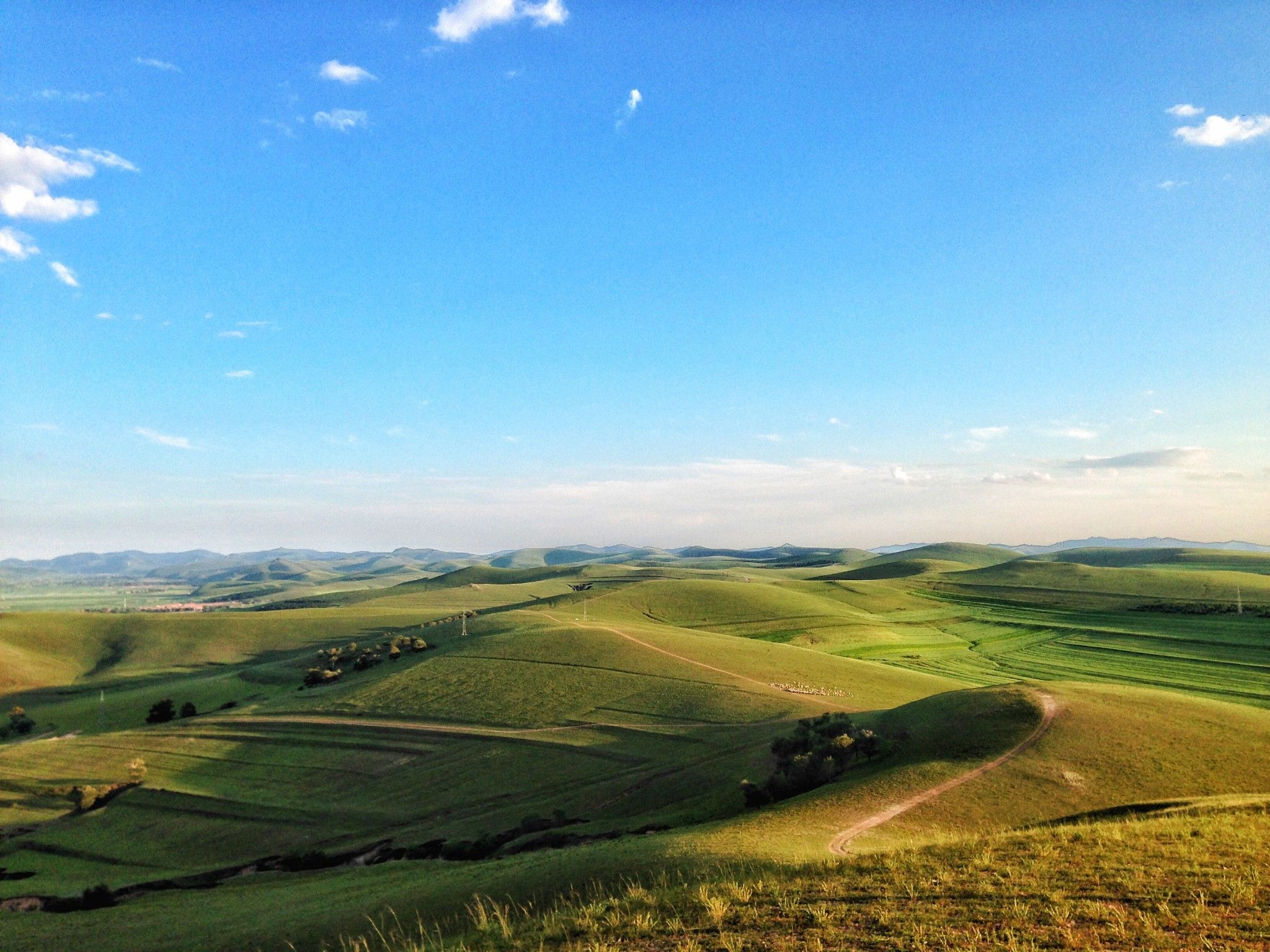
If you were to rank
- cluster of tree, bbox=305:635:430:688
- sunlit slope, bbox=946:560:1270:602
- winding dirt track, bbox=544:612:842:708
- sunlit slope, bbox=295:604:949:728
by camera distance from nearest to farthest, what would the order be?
1. sunlit slope, bbox=295:604:949:728
2. winding dirt track, bbox=544:612:842:708
3. cluster of tree, bbox=305:635:430:688
4. sunlit slope, bbox=946:560:1270:602

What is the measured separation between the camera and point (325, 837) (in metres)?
46.1

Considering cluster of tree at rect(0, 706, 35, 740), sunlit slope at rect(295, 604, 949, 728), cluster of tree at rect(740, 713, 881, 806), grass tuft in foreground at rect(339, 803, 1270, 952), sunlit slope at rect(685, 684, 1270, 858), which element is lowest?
cluster of tree at rect(0, 706, 35, 740)

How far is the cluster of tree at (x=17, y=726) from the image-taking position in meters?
85.9

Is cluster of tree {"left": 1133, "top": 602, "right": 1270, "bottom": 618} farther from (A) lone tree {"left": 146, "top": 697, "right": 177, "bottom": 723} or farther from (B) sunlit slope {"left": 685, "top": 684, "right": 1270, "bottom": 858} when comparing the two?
(A) lone tree {"left": 146, "top": 697, "right": 177, "bottom": 723}

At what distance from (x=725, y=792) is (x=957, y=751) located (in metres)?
13.4

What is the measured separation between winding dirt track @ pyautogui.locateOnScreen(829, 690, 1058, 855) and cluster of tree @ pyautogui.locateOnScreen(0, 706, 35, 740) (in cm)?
10669

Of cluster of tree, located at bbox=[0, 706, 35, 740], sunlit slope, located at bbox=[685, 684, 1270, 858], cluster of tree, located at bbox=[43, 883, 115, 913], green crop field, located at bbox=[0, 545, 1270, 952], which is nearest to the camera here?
green crop field, located at bbox=[0, 545, 1270, 952]

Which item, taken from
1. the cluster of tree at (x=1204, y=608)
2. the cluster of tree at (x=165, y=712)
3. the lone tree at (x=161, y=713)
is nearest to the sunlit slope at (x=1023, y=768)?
the cluster of tree at (x=165, y=712)

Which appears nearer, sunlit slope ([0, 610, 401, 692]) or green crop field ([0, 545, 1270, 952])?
green crop field ([0, 545, 1270, 952])

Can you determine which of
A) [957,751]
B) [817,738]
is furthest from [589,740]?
[957,751]

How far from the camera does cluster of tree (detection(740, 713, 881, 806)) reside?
3722 cm

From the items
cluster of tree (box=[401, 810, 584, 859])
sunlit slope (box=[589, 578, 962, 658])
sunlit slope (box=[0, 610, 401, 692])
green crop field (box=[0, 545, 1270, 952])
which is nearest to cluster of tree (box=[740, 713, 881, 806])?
green crop field (box=[0, 545, 1270, 952])

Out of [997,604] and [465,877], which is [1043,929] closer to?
[465,877]

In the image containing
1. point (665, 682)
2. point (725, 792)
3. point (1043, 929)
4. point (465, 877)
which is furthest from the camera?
point (665, 682)
